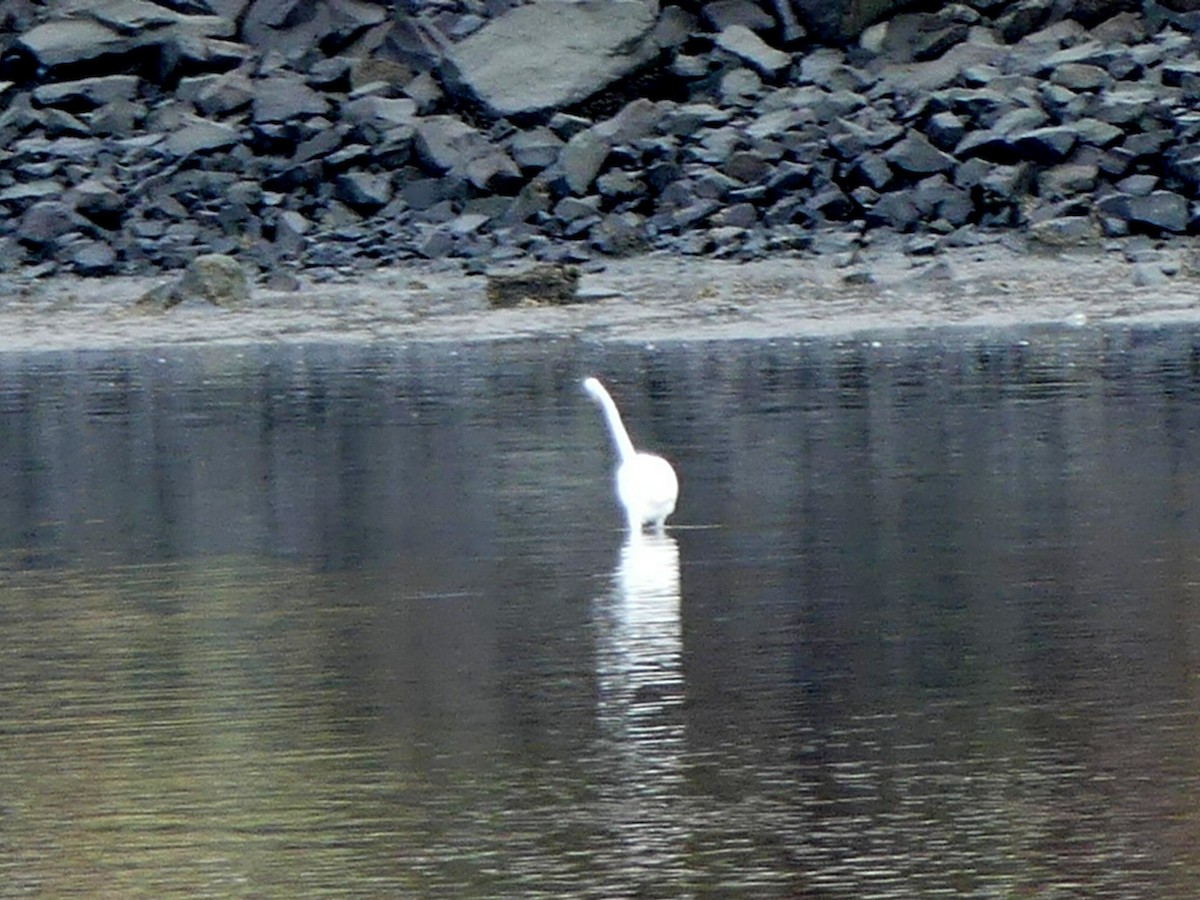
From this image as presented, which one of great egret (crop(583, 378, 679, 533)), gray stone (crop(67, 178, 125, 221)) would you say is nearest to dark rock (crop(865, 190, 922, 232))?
gray stone (crop(67, 178, 125, 221))

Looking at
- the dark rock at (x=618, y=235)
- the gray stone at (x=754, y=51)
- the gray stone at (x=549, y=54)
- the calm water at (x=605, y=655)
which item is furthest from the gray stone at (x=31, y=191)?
the calm water at (x=605, y=655)

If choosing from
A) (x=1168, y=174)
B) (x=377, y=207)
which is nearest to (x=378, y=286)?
(x=377, y=207)

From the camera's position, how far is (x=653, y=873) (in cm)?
724

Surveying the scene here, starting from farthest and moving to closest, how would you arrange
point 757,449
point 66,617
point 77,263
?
1. point 77,263
2. point 757,449
3. point 66,617

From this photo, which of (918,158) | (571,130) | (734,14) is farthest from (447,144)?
(918,158)

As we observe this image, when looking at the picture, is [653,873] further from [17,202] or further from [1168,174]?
[17,202]

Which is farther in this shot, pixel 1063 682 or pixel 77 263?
pixel 77 263

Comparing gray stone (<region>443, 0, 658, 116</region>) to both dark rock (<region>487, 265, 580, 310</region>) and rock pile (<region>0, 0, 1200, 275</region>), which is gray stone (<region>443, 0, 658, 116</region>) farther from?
dark rock (<region>487, 265, 580, 310</region>)

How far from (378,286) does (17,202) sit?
5.47 metres

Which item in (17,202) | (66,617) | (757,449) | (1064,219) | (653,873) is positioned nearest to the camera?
(653,873)

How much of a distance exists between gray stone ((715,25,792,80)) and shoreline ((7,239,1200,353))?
494cm

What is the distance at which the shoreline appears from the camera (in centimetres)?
2583

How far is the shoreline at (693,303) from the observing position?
25828 millimetres

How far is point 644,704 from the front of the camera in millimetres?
9195
